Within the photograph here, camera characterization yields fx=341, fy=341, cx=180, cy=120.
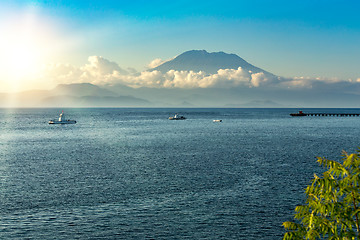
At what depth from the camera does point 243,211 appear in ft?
124

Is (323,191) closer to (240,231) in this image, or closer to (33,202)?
(240,231)

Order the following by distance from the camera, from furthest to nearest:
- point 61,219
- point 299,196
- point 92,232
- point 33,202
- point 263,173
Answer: point 263,173
point 299,196
point 33,202
point 61,219
point 92,232

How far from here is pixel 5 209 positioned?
3753cm

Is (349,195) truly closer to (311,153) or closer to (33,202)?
(33,202)

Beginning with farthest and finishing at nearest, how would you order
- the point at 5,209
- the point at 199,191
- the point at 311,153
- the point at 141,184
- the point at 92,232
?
1. the point at 311,153
2. the point at 141,184
3. the point at 199,191
4. the point at 5,209
5. the point at 92,232

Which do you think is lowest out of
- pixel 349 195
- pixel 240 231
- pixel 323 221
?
pixel 240 231

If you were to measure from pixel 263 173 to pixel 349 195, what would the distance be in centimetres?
4659

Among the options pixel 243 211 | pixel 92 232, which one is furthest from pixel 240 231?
pixel 92 232

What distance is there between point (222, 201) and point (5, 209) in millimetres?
24669

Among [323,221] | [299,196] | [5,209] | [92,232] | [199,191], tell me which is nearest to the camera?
[323,221]

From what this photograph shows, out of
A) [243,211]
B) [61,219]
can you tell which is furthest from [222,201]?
[61,219]

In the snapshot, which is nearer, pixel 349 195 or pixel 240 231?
pixel 349 195

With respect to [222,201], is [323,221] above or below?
above

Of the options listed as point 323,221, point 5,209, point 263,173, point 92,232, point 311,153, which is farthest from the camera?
point 311,153
